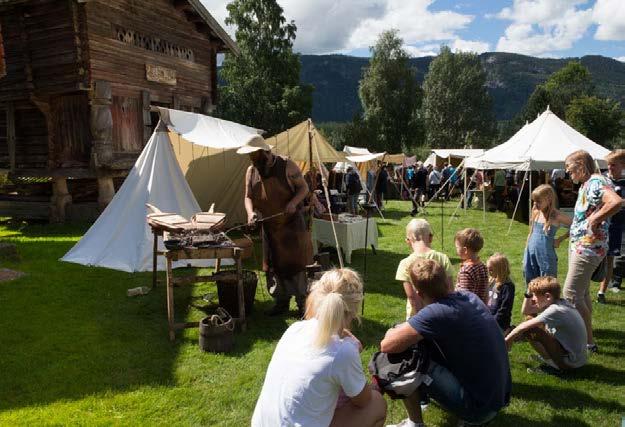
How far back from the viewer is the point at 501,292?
3943mm

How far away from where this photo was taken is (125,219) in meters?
7.53

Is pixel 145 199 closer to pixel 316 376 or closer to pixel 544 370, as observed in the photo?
pixel 544 370

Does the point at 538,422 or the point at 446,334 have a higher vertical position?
the point at 446,334

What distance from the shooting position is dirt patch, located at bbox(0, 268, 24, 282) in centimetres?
656

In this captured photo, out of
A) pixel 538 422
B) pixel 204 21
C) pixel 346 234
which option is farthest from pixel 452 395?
pixel 204 21

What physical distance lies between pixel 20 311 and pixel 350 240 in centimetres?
471

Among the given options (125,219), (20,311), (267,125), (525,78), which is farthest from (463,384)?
(525,78)

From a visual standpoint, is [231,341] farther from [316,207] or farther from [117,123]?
[117,123]

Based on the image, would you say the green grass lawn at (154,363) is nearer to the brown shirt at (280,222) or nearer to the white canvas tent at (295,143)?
the brown shirt at (280,222)

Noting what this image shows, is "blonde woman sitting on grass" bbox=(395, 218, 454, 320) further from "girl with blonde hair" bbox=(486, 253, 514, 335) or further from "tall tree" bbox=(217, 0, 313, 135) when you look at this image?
"tall tree" bbox=(217, 0, 313, 135)

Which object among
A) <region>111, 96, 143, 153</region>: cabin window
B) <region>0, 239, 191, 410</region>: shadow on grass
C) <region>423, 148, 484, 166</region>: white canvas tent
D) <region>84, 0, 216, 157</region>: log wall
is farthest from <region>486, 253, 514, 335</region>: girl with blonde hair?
<region>423, 148, 484, 166</region>: white canvas tent

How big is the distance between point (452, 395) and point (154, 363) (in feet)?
8.32

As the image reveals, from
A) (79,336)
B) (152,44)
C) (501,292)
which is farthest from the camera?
(152,44)

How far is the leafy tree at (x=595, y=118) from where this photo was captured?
51188 millimetres
